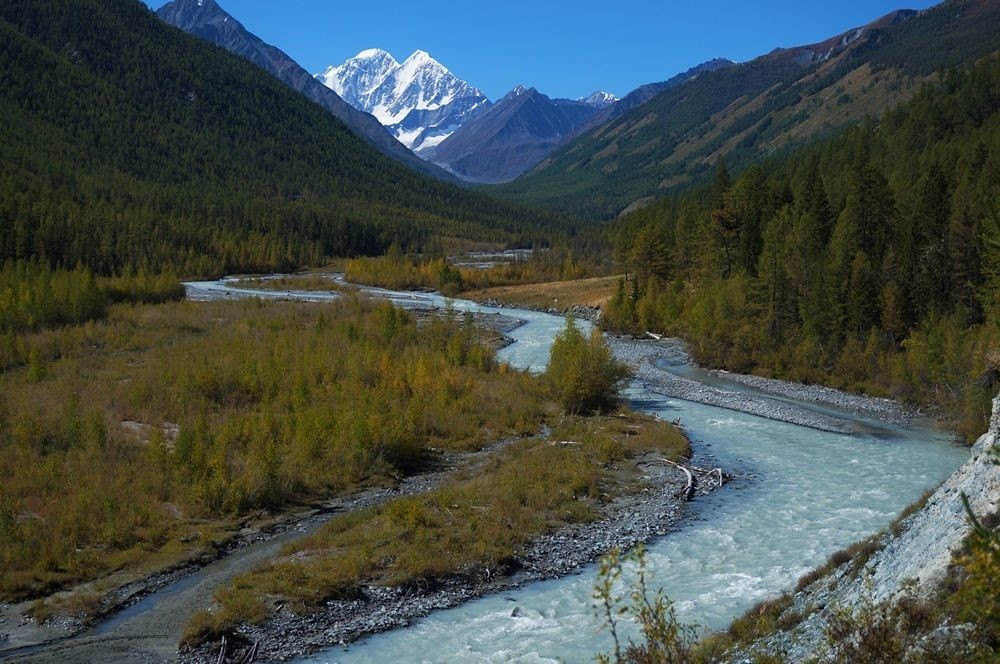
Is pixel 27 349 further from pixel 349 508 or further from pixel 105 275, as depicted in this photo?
pixel 105 275

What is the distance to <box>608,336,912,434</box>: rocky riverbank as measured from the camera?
4022 centimetres

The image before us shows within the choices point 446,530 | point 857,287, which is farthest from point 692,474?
point 857,287

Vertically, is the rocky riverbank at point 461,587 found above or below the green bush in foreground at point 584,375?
below

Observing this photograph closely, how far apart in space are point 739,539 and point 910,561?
33.7 ft

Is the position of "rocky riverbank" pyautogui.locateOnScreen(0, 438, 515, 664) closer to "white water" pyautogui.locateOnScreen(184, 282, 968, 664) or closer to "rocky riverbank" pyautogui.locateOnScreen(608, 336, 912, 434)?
Answer: "white water" pyautogui.locateOnScreen(184, 282, 968, 664)

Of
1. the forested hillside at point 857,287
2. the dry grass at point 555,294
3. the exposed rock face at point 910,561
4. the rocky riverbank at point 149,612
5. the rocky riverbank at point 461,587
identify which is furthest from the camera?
the dry grass at point 555,294

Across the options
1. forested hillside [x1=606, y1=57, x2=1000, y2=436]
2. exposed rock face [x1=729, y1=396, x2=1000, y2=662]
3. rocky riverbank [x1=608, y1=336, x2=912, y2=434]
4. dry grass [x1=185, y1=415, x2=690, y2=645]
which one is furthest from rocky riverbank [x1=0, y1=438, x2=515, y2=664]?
forested hillside [x1=606, y1=57, x2=1000, y2=436]

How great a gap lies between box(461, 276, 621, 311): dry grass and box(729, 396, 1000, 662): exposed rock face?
76.7 meters

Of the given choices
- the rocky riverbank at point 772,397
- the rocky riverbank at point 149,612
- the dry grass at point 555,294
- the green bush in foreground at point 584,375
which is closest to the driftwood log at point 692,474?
the green bush in foreground at point 584,375

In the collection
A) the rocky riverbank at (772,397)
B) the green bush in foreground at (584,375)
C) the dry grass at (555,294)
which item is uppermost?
the dry grass at (555,294)

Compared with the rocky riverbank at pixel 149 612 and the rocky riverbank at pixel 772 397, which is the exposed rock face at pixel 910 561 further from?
the rocky riverbank at pixel 772 397

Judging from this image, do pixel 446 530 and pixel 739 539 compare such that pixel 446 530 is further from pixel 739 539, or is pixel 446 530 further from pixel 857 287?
pixel 857 287

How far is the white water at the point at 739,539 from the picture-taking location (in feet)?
56.4

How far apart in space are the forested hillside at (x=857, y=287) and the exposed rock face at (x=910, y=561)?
2103cm
